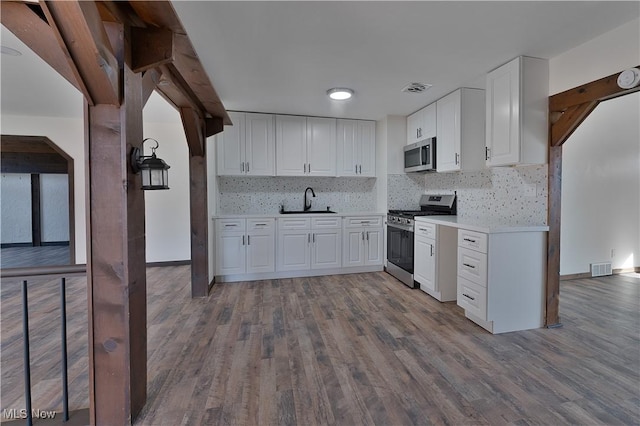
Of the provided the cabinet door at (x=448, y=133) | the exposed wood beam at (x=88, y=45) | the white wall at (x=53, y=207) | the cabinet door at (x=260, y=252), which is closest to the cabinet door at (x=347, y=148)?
the cabinet door at (x=448, y=133)

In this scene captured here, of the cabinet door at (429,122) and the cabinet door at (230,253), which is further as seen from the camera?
the cabinet door at (230,253)

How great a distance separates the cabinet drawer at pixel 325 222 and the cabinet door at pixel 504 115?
209 centimetres

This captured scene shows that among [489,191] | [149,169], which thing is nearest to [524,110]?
[489,191]

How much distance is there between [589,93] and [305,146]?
312 cm

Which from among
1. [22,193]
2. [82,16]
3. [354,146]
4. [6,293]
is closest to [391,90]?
[354,146]

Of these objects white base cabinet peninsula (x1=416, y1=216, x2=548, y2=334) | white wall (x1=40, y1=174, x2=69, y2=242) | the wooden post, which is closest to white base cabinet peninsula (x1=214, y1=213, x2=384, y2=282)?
white base cabinet peninsula (x1=416, y1=216, x2=548, y2=334)

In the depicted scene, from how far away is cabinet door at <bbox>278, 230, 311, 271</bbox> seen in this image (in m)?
4.12

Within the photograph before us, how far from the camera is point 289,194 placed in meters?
4.68

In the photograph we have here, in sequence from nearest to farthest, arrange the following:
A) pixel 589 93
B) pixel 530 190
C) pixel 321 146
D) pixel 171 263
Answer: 1. pixel 589 93
2. pixel 530 190
3. pixel 321 146
4. pixel 171 263

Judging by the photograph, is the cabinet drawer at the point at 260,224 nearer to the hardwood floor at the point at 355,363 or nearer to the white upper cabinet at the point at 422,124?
the hardwood floor at the point at 355,363

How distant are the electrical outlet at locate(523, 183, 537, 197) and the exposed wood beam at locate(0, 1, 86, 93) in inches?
138

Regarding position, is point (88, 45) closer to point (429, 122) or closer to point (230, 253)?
point (230, 253)

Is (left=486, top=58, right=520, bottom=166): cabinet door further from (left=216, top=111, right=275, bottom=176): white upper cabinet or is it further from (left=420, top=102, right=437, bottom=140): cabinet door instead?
(left=216, top=111, right=275, bottom=176): white upper cabinet

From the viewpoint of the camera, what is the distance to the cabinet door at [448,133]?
3377 millimetres
